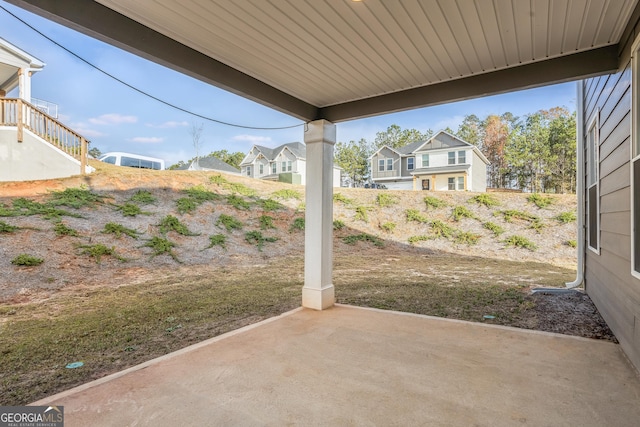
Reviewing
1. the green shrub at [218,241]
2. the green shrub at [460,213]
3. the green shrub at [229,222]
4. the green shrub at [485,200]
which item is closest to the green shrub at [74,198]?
the green shrub at [218,241]

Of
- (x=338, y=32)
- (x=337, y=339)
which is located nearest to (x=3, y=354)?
(x=337, y=339)

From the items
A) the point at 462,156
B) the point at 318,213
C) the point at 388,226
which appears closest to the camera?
the point at 318,213

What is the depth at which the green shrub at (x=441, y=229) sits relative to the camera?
1147cm

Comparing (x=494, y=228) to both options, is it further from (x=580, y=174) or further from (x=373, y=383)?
(x=373, y=383)

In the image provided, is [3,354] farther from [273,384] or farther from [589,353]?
[589,353]

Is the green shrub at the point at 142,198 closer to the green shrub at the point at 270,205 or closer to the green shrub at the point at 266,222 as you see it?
the green shrub at the point at 266,222

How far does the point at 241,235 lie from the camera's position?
387 inches

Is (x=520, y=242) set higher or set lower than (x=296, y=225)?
lower

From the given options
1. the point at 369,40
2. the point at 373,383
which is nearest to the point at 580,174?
the point at 369,40

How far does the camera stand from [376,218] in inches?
496

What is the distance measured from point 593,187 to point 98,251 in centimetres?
848

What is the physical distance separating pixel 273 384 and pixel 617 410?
6.65 feet

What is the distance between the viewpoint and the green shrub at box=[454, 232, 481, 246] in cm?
1098

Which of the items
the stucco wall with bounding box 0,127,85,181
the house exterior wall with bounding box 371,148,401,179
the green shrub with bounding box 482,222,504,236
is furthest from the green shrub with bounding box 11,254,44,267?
the house exterior wall with bounding box 371,148,401,179
